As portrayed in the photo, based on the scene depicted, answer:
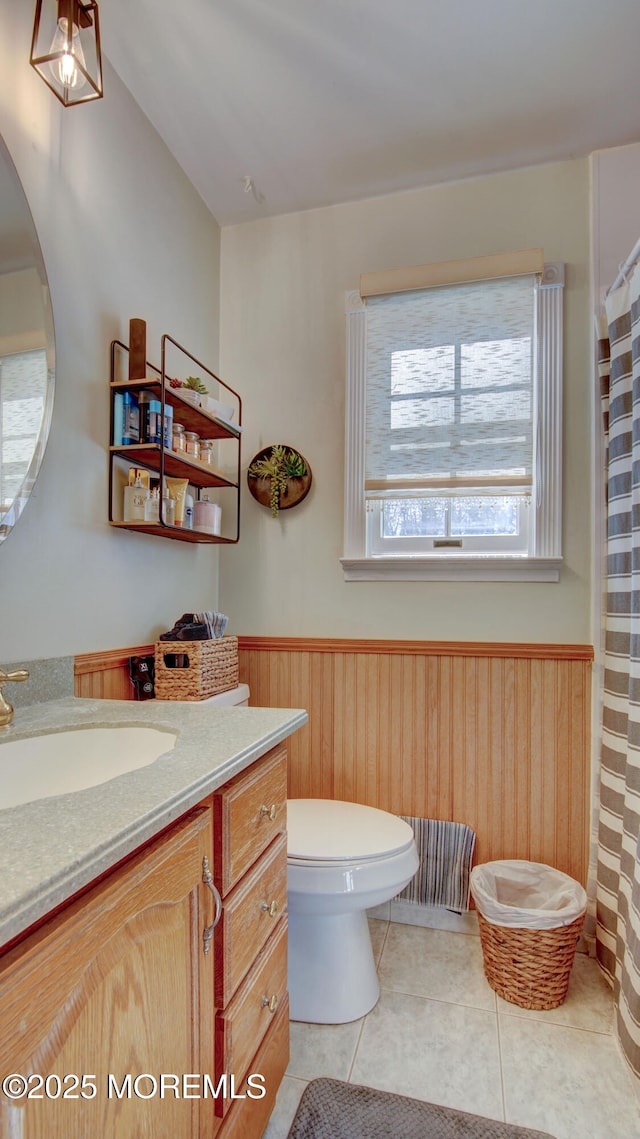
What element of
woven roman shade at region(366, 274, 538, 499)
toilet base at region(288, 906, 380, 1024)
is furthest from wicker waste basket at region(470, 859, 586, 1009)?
woven roman shade at region(366, 274, 538, 499)

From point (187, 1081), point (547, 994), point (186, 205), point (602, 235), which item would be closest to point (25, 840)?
point (187, 1081)

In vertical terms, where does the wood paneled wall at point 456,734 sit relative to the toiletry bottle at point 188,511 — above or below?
below

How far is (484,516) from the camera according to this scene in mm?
1893

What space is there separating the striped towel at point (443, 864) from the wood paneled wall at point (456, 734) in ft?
0.12

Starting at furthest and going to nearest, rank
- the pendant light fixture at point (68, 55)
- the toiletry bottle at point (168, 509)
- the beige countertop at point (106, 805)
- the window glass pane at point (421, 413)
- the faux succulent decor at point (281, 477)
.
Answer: the faux succulent decor at point (281, 477)
the window glass pane at point (421, 413)
the toiletry bottle at point (168, 509)
the pendant light fixture at point (68, 55)
the beige countertop at point (106, 805)

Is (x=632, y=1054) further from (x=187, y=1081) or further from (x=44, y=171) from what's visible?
(x=44, y=171)

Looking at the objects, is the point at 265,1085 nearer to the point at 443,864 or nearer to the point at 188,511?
the point at 443,864

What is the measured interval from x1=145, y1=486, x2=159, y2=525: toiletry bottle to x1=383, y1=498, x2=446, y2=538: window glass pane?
0.82 meters

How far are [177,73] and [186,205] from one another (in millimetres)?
412

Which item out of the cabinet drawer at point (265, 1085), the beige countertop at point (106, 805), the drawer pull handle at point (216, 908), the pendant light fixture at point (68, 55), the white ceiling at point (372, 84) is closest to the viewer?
the beige countertop at point (106, 805)

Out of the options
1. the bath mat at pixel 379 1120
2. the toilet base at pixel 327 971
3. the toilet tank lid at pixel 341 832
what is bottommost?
the bath mat at pixel 379 1120

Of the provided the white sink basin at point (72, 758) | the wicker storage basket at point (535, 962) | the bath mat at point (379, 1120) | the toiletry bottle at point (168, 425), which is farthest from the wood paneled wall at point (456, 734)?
the white sink basin at point (72, 758)

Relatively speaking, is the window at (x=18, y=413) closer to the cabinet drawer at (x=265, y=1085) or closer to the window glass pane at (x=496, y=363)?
the cabinet drawer at (x=265, y=1085)

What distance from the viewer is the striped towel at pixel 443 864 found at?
181 centimetres
